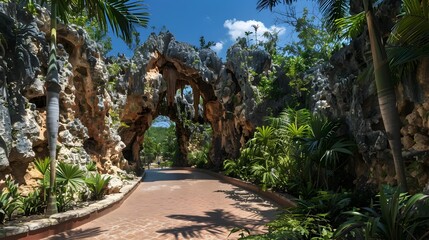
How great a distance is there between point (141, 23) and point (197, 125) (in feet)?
77.6

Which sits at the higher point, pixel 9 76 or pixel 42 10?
pixel 42 10

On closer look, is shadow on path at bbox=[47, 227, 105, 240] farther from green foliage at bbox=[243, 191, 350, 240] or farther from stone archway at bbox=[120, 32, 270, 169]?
stone archway at bbox=[120, 32, 270, 169]

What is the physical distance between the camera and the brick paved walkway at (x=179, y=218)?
16.3 feet

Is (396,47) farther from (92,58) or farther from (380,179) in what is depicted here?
(92,58)

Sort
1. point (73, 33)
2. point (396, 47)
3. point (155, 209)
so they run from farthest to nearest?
point (73, 33) → point (155, 209) → point (396, 47)

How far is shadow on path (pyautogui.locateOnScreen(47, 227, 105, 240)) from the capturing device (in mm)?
4887

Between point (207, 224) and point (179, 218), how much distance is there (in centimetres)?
81

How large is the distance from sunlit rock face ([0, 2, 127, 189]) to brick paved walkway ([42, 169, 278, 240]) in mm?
1952

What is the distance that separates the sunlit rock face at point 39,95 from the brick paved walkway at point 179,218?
195 centimetres

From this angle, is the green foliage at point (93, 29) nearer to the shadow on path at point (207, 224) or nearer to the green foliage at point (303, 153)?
the shadow on path at point (207, 224)

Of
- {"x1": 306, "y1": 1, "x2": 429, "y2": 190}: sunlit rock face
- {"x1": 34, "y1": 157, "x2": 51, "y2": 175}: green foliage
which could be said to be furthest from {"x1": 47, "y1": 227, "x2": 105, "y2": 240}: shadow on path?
{"x1": 306, "y1": 1, "x2": 429, "y2": 190}: sunlit rock face

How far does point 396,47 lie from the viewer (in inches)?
177

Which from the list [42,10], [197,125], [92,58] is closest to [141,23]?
[42,10]

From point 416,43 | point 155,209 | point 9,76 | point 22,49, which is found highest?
point 22,49
